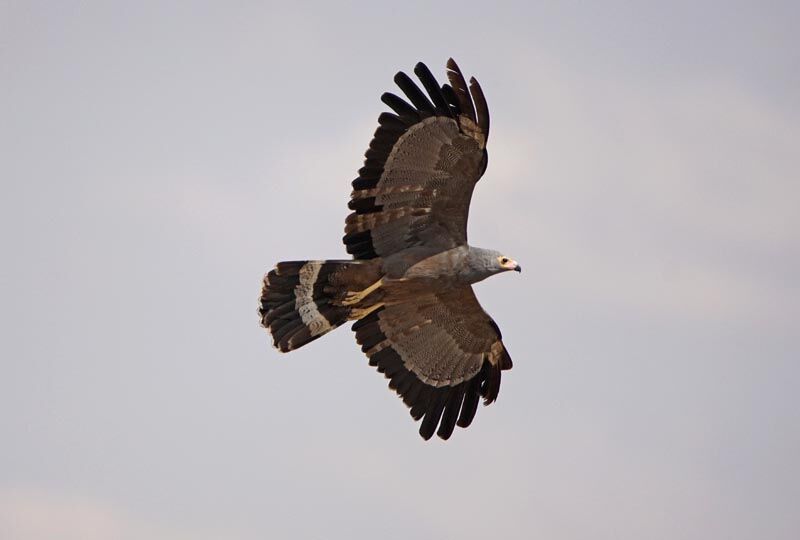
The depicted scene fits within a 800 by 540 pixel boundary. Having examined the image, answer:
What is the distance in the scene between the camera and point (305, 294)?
1594 cm

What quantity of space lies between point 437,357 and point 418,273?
173cm

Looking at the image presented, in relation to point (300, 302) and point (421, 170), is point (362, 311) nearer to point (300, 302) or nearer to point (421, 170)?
point (300, 302)

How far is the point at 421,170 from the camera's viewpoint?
1501 centimetres

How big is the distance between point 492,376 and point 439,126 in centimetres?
374

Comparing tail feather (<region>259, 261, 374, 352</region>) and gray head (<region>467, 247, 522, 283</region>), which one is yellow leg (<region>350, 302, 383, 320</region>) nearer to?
tail feather (<region>259, 261, 374, 352</region>)

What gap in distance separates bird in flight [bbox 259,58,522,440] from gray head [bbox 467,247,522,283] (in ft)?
0.04

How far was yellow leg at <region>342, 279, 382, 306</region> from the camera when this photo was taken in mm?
15641

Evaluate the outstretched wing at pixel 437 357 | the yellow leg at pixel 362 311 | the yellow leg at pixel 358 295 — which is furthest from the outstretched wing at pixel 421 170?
the outstretched wing at pixel 437 357

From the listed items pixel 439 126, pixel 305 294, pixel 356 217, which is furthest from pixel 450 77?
pixel 305 294

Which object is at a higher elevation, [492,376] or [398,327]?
[398,327]

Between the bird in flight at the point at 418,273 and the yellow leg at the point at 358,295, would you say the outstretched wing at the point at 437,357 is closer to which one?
the bird in flight at the point at 418,273

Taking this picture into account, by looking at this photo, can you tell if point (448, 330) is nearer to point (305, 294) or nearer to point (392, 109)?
point (305, 294)

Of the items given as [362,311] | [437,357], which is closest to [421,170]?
[362,311]

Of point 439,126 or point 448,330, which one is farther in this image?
point 448,330
